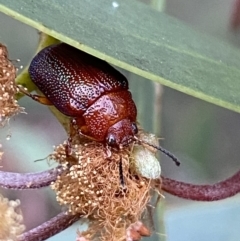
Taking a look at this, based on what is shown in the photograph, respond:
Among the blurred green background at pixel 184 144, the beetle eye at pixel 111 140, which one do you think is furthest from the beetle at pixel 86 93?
the blurred green background at pixel 184 144

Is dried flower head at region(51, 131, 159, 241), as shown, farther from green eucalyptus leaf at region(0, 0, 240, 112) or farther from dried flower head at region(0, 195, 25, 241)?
green eucalyptus leaf at region(0, 0, 240, 112)

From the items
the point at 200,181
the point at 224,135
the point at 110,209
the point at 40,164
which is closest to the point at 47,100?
the point at 110,209

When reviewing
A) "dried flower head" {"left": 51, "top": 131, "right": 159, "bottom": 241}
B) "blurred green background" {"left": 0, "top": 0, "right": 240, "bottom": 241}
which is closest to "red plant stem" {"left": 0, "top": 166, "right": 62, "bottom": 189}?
"dried flower head" {"left": 51, "top": 131, "right": 159, "bottom": 241}

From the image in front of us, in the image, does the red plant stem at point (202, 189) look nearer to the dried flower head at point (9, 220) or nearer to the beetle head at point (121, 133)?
the beetle head at point (121, 133)

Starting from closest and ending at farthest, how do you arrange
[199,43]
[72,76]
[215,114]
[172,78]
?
[172,78]
[199,43]
[72,76]
[215,114]

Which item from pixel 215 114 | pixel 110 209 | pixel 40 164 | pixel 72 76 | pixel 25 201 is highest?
pixel 72 76

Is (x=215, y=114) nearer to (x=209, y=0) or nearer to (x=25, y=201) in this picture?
(x=209, y=0)
